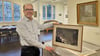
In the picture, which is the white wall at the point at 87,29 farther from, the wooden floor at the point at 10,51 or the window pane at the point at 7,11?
the window pane at the point at 7,11

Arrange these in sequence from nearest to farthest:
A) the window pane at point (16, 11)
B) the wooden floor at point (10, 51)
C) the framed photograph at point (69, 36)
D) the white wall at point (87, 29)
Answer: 1. the framed photograph at point (69, 36)
2. the white wall at point (87, 29)
3. the wooden floor at point (10, 51)
4. the window pane at point (16, 11)

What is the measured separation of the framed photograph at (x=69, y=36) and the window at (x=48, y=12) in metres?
10.4

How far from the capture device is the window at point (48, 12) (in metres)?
11.8

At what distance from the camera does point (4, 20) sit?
913cm

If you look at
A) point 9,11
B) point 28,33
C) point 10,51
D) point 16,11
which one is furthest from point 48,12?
point 28,33

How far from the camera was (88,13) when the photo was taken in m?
1.90

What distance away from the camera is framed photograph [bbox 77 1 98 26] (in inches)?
69.7

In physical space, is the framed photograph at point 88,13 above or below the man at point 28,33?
above

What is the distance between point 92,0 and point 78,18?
0.45 metres

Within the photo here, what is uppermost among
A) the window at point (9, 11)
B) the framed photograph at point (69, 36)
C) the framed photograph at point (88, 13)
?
the window at point (9, 11)

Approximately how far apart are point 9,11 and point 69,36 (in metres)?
9.02

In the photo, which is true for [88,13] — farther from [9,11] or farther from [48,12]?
[48,12]

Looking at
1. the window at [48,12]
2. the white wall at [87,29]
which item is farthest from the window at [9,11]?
the white wall at [87,29]

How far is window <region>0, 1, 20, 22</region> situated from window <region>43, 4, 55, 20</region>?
3124 millimetres
